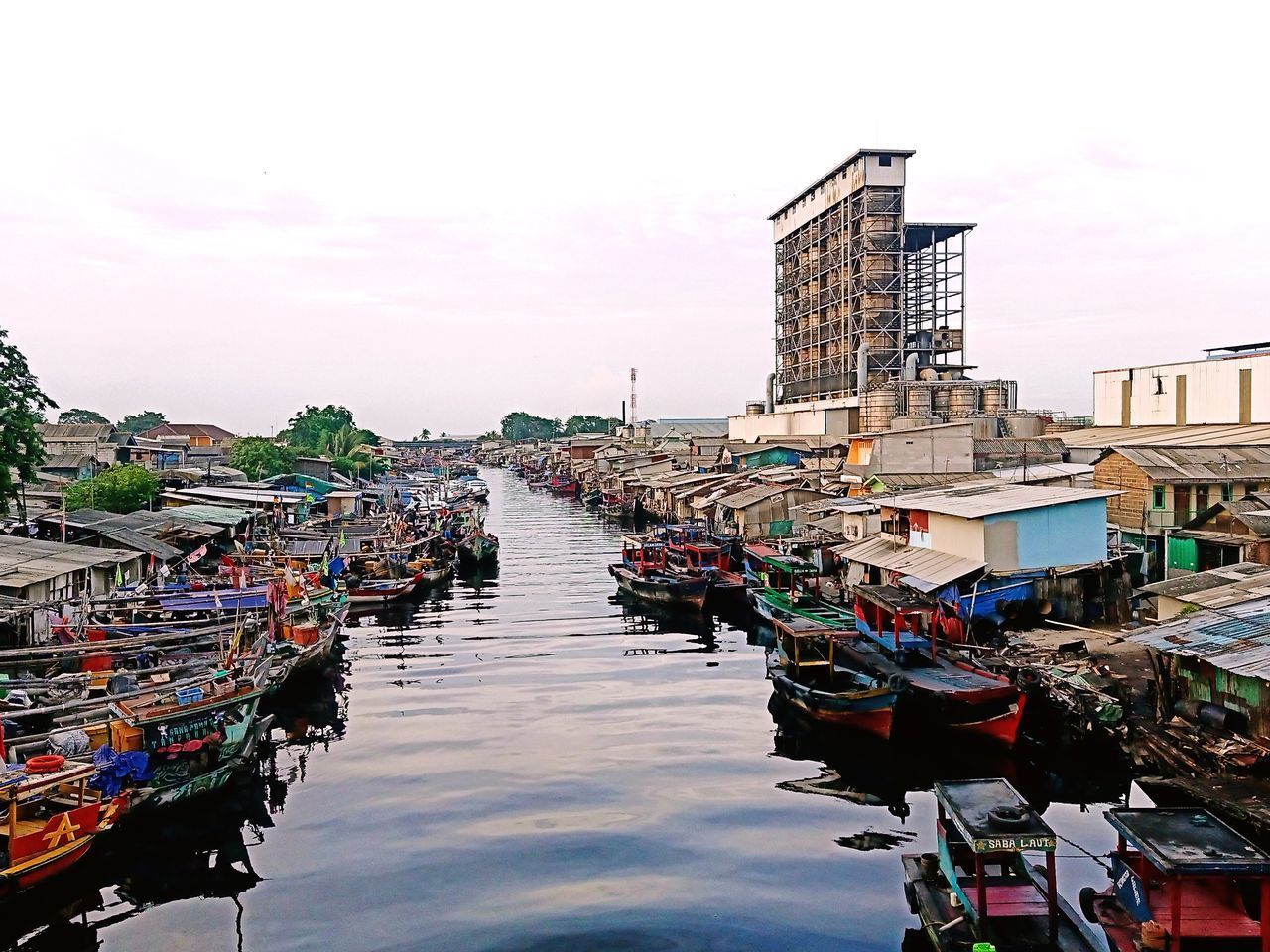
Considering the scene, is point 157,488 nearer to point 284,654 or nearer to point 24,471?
point 24,471

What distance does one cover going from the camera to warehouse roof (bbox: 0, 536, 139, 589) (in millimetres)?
21062

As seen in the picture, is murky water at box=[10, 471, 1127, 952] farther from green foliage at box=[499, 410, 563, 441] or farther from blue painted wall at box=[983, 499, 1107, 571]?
green foliage at box=[499, 410, 563, 441]

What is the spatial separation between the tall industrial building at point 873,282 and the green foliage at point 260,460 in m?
38.1

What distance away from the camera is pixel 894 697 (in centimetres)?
1734

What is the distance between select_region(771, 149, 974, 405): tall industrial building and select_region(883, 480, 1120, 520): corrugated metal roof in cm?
3273

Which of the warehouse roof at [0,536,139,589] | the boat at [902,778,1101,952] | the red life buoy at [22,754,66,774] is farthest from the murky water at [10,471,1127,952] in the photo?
the warehouse roof at [0,536,139,589]

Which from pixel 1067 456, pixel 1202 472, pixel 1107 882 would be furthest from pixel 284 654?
pixel 1067 456

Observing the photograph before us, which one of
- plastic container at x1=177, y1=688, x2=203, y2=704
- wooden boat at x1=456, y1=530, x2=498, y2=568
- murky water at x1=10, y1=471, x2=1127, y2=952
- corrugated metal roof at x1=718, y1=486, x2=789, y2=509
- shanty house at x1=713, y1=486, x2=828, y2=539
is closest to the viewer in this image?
murky water at x1=10, y1=471, x2=1127, y2=952

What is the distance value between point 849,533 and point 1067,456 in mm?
9687

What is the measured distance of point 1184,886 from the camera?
9258 millimetres

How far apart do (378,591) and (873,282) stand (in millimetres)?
40441

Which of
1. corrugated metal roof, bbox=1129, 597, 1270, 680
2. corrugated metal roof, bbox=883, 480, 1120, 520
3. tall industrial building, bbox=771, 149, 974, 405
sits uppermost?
tall industrial building, bbox=771, 149, 974, 405

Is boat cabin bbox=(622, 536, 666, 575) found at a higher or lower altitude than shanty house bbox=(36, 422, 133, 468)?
lower

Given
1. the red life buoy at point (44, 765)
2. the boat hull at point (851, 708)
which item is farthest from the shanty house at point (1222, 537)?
the red life buoy at point (44, 765)
